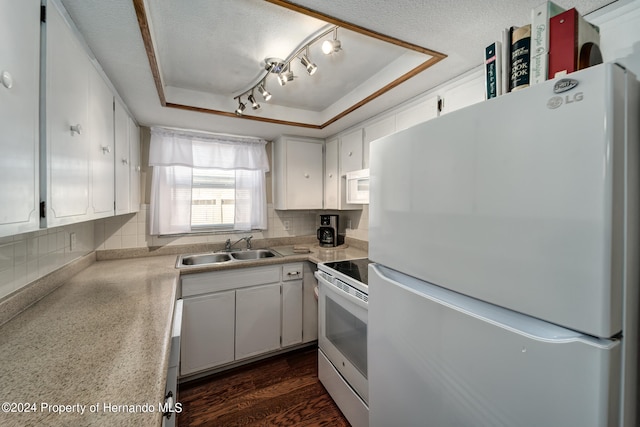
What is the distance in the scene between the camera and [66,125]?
953 millimetres

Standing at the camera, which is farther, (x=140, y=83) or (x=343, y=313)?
(x=343, y=313)

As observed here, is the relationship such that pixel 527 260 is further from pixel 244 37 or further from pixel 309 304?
pixel 309 304

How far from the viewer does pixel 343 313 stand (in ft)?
5.44

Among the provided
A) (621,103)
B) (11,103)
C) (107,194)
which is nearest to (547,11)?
(621,103)

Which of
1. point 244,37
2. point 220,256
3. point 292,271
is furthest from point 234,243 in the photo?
point 244,37

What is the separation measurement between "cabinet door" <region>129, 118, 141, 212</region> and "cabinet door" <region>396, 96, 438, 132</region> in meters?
2.03

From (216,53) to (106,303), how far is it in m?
1.47

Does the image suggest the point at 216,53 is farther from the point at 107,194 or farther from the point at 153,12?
the point at 107,194

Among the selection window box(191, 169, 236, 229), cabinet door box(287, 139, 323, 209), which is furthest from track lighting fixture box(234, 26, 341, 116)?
window box(191, 169, 236, 229)

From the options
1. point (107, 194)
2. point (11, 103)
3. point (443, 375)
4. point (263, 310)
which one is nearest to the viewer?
point (11, 103)

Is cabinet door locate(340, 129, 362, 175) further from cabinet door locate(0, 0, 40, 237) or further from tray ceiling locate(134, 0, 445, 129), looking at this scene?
cabinet door locate(0, 0, 40, 237)

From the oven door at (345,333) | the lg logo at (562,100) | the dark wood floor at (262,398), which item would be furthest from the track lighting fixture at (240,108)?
the dark wood floor at (262,398)

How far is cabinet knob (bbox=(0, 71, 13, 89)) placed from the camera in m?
0.63

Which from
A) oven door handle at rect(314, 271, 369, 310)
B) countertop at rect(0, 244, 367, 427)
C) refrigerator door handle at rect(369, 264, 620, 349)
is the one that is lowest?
oven door handle at rect(314, 271, 369, 310)
